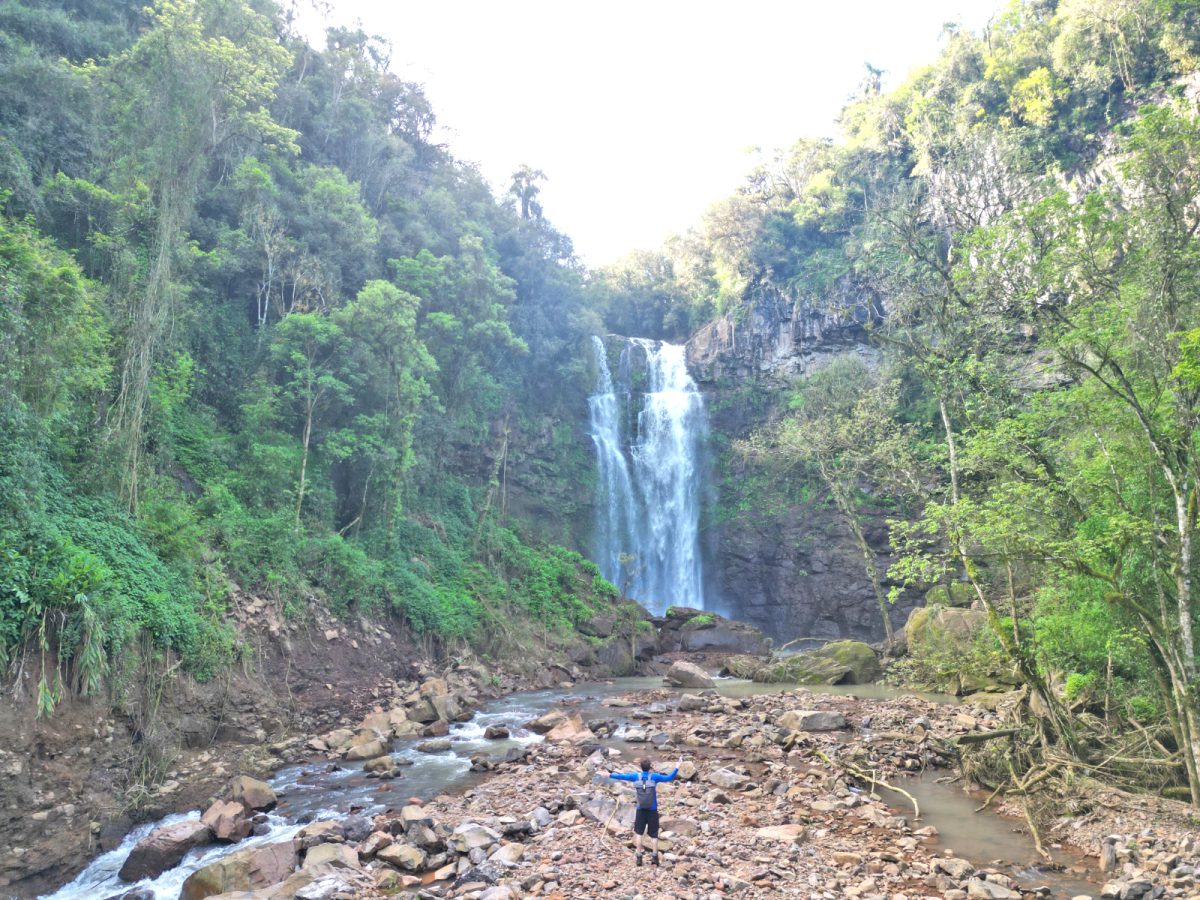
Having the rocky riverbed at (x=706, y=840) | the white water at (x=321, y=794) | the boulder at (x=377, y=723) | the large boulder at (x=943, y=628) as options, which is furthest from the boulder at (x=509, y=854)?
the large boulder at (x=943, y=628)

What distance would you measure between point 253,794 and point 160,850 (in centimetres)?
169

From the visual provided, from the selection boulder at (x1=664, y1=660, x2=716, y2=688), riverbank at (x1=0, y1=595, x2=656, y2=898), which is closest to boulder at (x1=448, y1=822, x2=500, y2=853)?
riverbank at (x1=0, y1=595, x2=656, y2=898)

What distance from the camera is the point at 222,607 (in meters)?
13.5

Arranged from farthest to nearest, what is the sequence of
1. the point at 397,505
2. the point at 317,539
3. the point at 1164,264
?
the point at 397,505 → the point at 317,539 → the point at 1164,264

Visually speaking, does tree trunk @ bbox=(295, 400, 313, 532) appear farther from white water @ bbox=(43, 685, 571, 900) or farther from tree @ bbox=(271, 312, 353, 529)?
white water @ bbox=(43, 685, 571, 900)

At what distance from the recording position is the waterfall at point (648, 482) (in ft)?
112

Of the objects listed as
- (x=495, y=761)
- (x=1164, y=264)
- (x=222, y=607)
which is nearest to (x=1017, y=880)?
(x=1164, y=264)

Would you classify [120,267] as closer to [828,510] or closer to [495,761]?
[495,761]

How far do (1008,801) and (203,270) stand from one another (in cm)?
2317

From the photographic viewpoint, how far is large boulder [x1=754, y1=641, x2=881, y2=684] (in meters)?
19.8

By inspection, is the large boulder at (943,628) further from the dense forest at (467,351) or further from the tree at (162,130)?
the tree at (162,130)

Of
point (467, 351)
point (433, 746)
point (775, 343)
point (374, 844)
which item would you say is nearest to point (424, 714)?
point (433, 746)

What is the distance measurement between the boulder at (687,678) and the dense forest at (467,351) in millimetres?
5754

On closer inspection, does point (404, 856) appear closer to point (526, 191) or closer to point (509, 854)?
point (509, 854)
